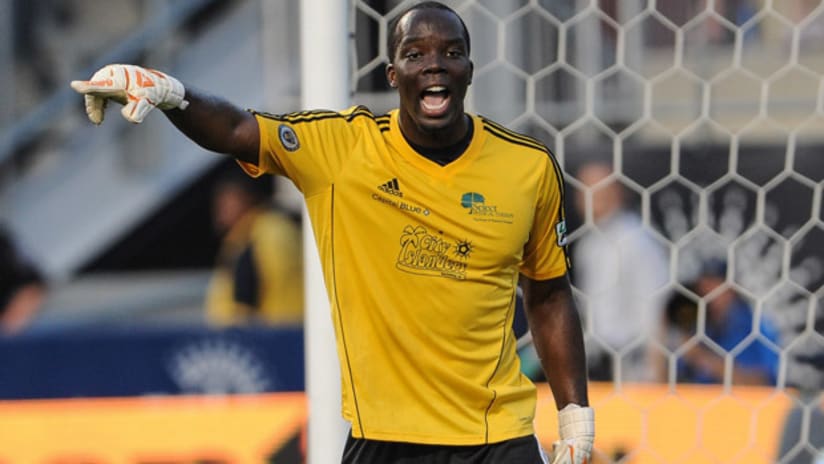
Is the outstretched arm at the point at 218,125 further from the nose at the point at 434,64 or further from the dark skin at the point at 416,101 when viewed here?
the nose at the point at 434,64

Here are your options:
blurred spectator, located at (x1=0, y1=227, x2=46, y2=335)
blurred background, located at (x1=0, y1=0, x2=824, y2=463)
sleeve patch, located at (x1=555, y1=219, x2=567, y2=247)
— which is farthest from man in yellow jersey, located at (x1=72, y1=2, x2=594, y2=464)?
blurred spectator, located at (x1=0, y1=227, x2=46, y2=335)

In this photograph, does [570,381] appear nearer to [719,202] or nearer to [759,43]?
[719,202]

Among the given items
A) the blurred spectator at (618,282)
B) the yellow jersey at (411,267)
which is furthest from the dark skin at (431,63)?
the blurred spectator at (618,282)

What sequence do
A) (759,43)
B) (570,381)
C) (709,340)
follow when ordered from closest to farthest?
(570,381)
(709,340)
(759,43)

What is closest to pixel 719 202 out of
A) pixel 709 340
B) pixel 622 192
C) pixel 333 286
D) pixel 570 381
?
pixel 622 192

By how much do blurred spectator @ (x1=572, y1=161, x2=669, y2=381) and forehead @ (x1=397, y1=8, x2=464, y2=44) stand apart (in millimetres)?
1963

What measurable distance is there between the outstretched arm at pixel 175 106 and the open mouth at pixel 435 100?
1.26 feet

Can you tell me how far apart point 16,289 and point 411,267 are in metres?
5.02

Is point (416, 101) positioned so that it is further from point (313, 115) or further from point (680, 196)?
point (680, 196)

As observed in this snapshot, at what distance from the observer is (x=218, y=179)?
30.1 feet

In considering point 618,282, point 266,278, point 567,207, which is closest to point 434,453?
point 618,282

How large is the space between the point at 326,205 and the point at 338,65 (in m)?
A: 0.50

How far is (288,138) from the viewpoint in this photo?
2.90 metres

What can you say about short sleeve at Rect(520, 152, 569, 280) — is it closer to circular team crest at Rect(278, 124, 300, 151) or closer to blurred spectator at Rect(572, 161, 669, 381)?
circular team crest at Rect(278, 124, 300, 151)
